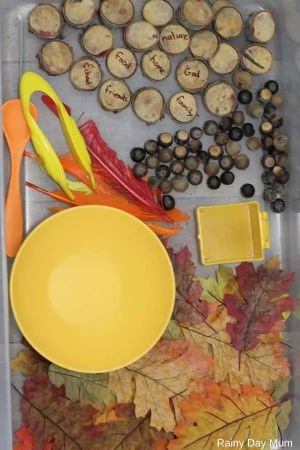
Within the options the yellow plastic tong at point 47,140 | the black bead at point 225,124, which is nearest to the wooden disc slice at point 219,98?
the black bead at point 225,124

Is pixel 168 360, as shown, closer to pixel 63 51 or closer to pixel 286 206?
pixel 286 206

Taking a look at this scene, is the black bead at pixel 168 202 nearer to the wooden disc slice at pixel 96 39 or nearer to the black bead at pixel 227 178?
the black bead at pixel 227 178

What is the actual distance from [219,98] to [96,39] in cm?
22

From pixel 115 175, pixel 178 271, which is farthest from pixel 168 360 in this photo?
pixel 115 175

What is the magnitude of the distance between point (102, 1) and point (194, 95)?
0.67 feet

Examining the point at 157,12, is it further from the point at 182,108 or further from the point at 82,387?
the point at 82,387

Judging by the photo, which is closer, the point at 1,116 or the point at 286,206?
the point at 1,116

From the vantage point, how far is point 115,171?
3.13 feet

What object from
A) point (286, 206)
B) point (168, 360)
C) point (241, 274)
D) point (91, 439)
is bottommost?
point (91, 439)

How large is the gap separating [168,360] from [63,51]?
507mm

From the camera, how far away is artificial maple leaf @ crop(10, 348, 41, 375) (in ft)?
3.10

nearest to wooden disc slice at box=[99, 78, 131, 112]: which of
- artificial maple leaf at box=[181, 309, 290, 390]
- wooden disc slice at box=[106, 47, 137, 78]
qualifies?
wooden disc slice at box=[106, 47, 137, 78]

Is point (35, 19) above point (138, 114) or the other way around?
above

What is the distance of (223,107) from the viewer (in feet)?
3.25
